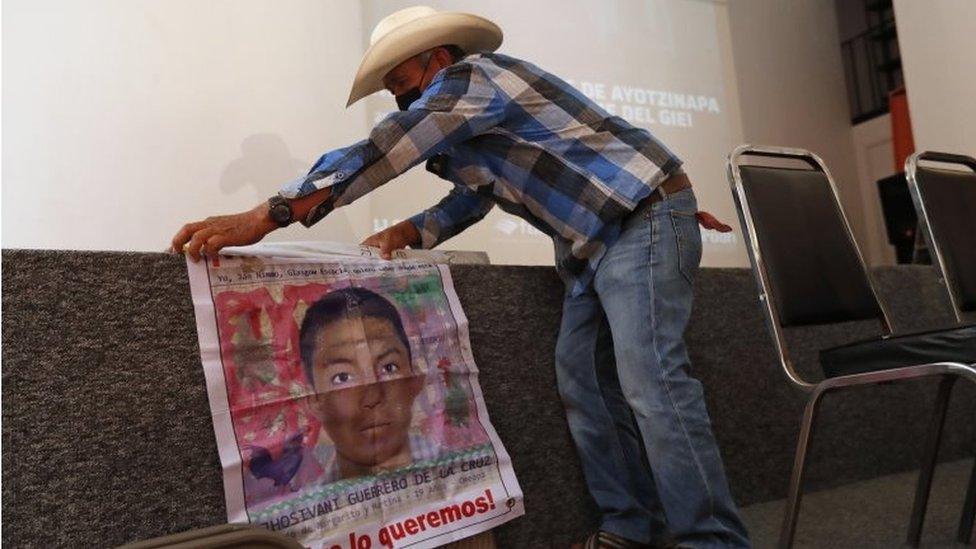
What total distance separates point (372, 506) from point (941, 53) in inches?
127

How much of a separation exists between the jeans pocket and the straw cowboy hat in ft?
1.50

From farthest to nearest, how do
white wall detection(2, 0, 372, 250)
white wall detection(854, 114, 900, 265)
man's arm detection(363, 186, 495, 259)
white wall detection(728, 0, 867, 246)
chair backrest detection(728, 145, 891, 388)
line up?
1. white wall detection(854, 114, 900, 265)
2. white wall detection(728, 0, 867, 246)
3. white wall detection(2, 0, 372, 250)
4. man's arm detection(363, 186, 495, 259)
5. chair backrest detection(728, 145, 891, 388)

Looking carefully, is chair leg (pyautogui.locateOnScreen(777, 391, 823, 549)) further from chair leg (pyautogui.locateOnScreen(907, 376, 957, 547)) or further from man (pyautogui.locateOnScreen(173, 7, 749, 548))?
chair leg (pyautogui.locateOnScreen(907, 376, 957, 547))

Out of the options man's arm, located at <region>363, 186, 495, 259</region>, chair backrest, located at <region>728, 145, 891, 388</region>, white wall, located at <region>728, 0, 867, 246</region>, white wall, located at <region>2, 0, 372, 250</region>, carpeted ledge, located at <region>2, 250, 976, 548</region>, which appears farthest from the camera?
white wall, located at <region>728, 0, 867, 246</region>

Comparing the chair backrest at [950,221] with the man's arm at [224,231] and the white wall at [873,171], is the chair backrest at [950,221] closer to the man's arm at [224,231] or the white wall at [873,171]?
the man's arm at [224,231]

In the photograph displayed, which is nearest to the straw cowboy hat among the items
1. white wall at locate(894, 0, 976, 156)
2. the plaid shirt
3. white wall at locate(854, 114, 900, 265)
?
the plaid shirt

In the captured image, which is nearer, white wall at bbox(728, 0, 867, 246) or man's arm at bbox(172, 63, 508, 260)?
man's arm at bbox(172, 63, 508, 260)

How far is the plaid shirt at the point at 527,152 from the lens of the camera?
3.33 ft

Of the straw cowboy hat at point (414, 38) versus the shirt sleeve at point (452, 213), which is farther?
the shirt sleeve at point (452, 213)

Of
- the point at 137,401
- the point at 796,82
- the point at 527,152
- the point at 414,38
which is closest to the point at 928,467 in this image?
the point at 527,152

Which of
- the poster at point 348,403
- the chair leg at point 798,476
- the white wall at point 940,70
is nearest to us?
the poster at point 348,403

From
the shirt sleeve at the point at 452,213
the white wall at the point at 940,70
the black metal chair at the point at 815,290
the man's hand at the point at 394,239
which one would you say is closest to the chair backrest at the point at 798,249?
the black metal chair at the point at 815,290

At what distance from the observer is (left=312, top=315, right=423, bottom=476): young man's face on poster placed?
3.37ft

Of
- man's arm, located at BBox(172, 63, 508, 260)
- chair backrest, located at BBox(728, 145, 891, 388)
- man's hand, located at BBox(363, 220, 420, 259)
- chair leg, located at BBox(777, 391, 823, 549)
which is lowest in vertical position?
chair leg, located at BBox(777, 391, 823, 549)
